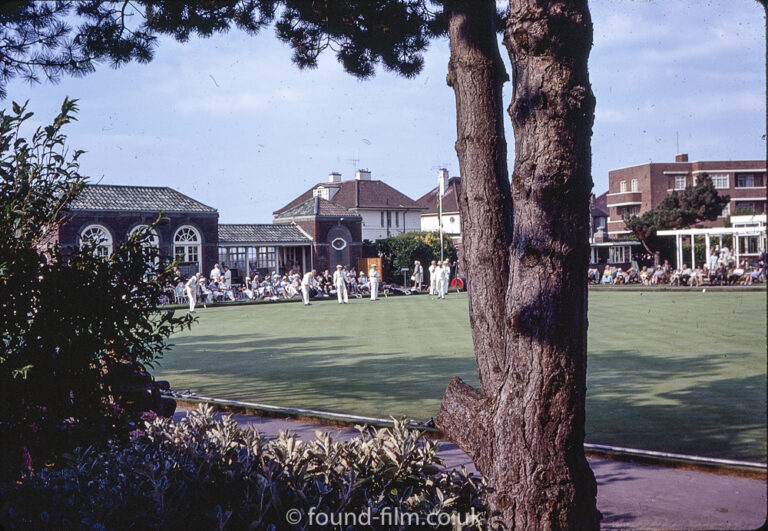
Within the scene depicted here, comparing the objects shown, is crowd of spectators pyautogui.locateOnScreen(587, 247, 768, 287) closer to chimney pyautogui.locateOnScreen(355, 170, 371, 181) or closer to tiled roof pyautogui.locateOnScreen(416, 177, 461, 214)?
tiled roof pyautogui.locateOnScreen(416, 177, 461, 214)

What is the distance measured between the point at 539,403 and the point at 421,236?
148 ft

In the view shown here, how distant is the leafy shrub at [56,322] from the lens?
3904 mm

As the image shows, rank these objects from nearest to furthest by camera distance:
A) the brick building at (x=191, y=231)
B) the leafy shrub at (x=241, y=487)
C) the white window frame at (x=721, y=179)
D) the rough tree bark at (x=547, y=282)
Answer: the leafy shrub at (x=241, y=487) < the rough tree bark at (x=547, y=282) < the brick building at (x=191, y=231) < the white window frame at (x=721, y=179)

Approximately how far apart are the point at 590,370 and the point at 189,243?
3500 cm

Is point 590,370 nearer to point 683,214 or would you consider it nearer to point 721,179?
point 683,214

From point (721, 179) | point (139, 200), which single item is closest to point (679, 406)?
point (139, 200)

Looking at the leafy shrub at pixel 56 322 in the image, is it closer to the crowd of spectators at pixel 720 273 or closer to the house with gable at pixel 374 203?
the crowd of spectators at pixel 720 273

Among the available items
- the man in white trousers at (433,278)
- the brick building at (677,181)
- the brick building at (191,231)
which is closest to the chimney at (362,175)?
the brick building at (191,231)

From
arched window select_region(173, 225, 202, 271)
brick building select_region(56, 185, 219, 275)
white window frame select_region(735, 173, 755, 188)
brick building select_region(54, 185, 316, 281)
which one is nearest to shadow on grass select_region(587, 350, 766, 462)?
brick building select_region(54, 185, 316, 281)

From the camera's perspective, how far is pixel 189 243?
4131 cm

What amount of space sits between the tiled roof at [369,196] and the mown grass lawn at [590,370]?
138 ft

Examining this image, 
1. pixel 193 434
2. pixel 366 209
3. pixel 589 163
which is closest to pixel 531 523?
pixel 589 163

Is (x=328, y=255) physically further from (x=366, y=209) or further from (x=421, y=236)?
(x=366, y=209)

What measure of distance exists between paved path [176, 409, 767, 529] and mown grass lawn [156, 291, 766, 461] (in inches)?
28.8
